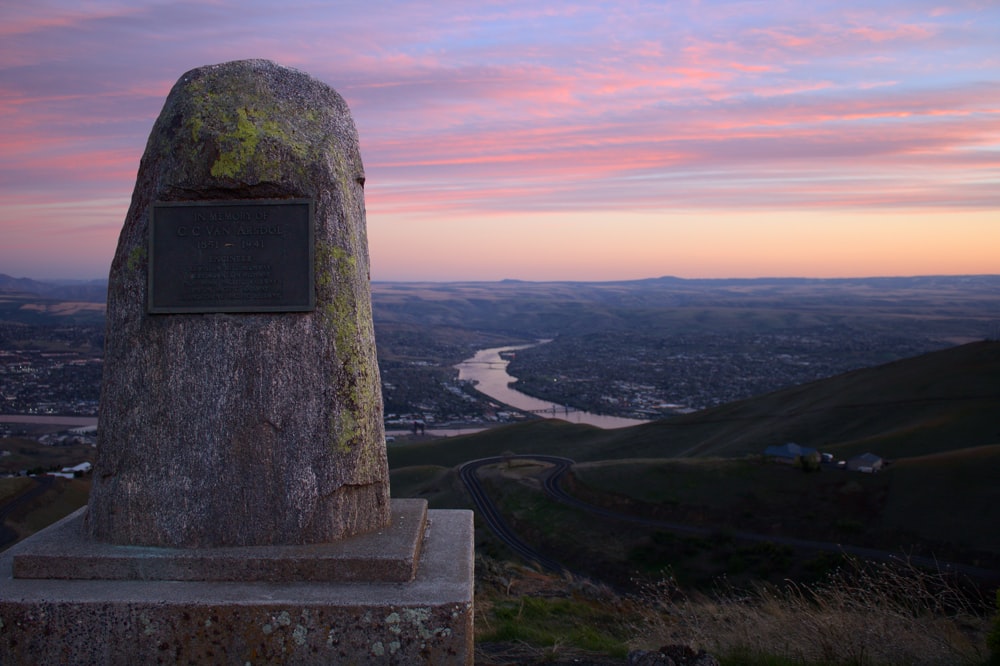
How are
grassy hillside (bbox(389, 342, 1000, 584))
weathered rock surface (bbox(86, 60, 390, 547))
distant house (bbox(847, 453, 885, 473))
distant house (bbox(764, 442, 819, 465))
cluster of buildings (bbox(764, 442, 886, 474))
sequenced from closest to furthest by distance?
1. weathered rock surface (bbox(86, 60, 390, 547))
2. grassy hillside (bbox(389, 342, 1000, 584))
3. distant house (bbox(847, 453, 885, 473))
4. cluster of buildings (bbox(764, 442, 886, 474))
5. distant house (bbox(764, 442, 819, 465))

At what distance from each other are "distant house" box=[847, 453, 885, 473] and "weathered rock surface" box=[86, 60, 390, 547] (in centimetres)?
3548

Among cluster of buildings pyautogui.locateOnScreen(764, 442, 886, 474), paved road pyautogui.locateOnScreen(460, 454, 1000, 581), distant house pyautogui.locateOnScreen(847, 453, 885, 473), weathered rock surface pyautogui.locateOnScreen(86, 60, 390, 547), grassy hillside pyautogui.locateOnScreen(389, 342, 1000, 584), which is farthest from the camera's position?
cluster of buildings pyautogui.locateOnScreen(764, 442, 886, 474)

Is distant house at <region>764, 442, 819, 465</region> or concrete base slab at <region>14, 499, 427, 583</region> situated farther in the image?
distant house at <region>764, 442, 819, 465</region>

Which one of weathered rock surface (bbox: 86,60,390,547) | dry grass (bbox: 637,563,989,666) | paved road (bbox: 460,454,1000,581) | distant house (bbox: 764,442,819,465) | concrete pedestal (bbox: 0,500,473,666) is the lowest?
paved road (bbox: 460,454,1000,581)

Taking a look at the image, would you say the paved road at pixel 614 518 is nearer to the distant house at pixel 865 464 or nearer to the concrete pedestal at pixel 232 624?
the distant house at pixel 865 464

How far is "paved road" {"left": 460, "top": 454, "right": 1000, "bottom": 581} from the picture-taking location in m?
24.7

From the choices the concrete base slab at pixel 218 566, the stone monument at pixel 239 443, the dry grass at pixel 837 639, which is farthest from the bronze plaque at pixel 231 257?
the dry grass at pixel 837 639

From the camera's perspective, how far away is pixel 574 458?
185 ft

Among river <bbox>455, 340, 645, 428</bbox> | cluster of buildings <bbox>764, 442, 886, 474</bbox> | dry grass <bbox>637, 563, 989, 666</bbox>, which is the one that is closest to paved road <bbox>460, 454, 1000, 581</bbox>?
cluster of buildings <bbox>764, 442, 886, 474</bbox>

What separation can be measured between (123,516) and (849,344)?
528 ft

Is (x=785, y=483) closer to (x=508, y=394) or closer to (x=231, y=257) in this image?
(x=231, y=257)

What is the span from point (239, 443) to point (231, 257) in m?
1.50

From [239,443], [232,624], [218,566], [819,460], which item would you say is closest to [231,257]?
[239,443]

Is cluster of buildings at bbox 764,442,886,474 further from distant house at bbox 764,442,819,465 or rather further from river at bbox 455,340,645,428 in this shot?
river at bbox 455,340,645,428
